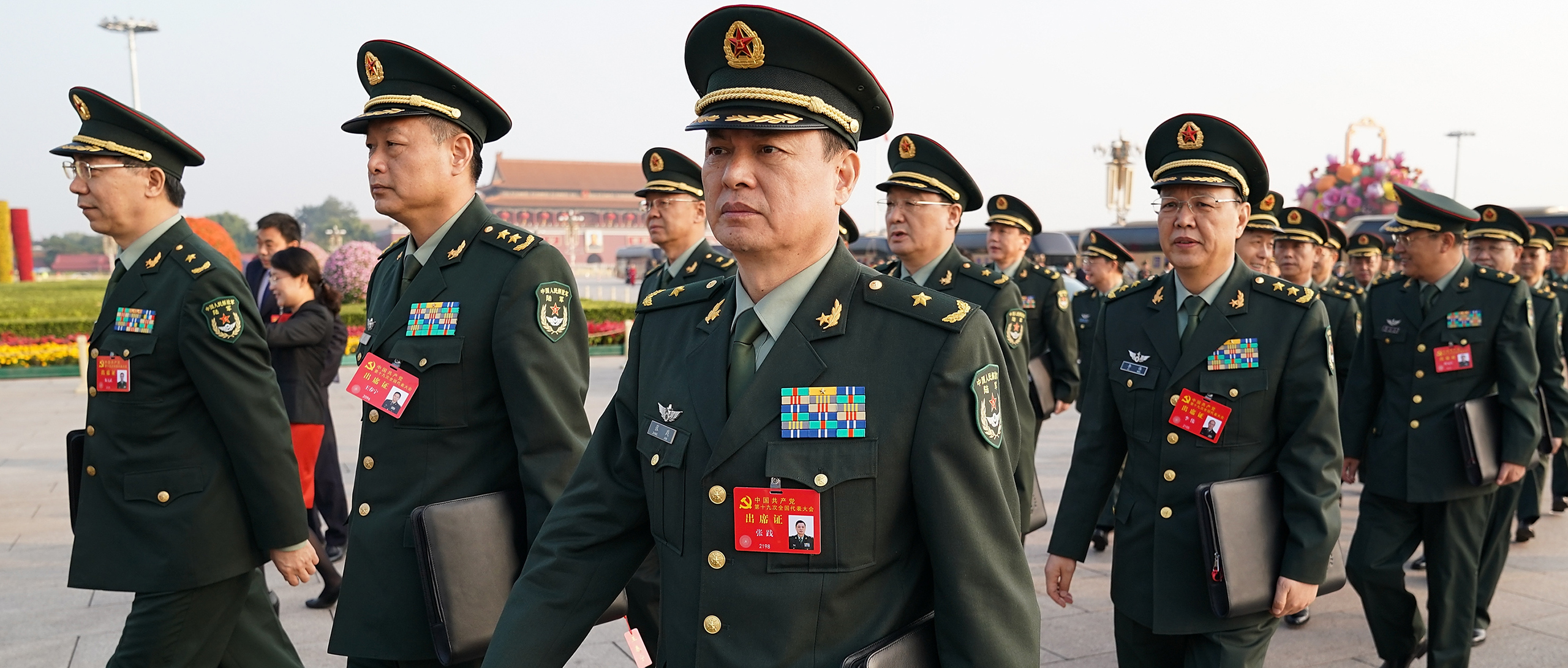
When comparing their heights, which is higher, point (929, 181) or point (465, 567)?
point (929, 181)

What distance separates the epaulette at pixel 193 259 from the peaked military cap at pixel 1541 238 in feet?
31.2

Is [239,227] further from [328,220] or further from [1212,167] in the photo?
[1212,167]

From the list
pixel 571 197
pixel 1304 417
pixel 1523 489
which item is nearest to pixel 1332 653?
pixel 1304 417

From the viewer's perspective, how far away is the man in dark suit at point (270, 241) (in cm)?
652

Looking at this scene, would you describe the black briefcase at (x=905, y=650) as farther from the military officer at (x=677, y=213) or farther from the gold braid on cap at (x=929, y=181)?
the military officer at (x=677, y=213)

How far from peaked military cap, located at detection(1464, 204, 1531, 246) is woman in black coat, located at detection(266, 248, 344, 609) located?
6445mm

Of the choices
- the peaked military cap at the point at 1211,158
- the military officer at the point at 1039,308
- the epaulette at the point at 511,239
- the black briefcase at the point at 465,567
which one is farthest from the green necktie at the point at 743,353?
the military officer at the point at 1039,308

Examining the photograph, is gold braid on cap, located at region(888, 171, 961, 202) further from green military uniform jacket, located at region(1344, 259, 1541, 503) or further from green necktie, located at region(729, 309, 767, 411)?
green necktie, located at region(729, 309, 767, 411)

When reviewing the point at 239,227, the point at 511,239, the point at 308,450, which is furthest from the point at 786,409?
the point at 239,227

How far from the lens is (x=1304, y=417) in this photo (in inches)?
114

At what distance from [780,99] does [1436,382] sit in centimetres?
404

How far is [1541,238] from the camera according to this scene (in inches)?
351

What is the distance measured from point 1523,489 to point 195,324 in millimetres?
7149

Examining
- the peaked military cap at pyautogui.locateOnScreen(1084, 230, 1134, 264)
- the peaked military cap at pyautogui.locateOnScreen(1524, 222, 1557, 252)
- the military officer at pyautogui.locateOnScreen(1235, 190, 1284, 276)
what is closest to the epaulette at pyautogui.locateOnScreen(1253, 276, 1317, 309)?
the military officer at pyautogui.locateOnScreen(1235, 190, 1284, 276)
